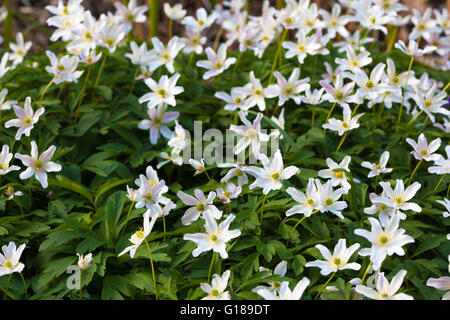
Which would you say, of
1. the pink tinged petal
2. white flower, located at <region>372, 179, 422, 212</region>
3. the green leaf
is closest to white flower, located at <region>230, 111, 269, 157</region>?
white flower, located at <region>372, 179, 422, 212</region>

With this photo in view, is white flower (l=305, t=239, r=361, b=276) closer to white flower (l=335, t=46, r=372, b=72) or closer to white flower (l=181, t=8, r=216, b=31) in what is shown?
white flower (l=335, t=46, r=372, b=72)

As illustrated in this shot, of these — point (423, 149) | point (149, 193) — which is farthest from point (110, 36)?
point (423, 149)

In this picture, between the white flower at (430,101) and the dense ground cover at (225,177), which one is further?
the white flower at (430,101)

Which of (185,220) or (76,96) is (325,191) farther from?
(76,96)

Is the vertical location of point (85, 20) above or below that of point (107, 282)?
above

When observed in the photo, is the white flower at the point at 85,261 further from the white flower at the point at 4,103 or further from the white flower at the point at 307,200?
the white flower at the point at 4,103

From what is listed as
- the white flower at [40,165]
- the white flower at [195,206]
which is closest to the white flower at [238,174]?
the white flower at [195,206]
